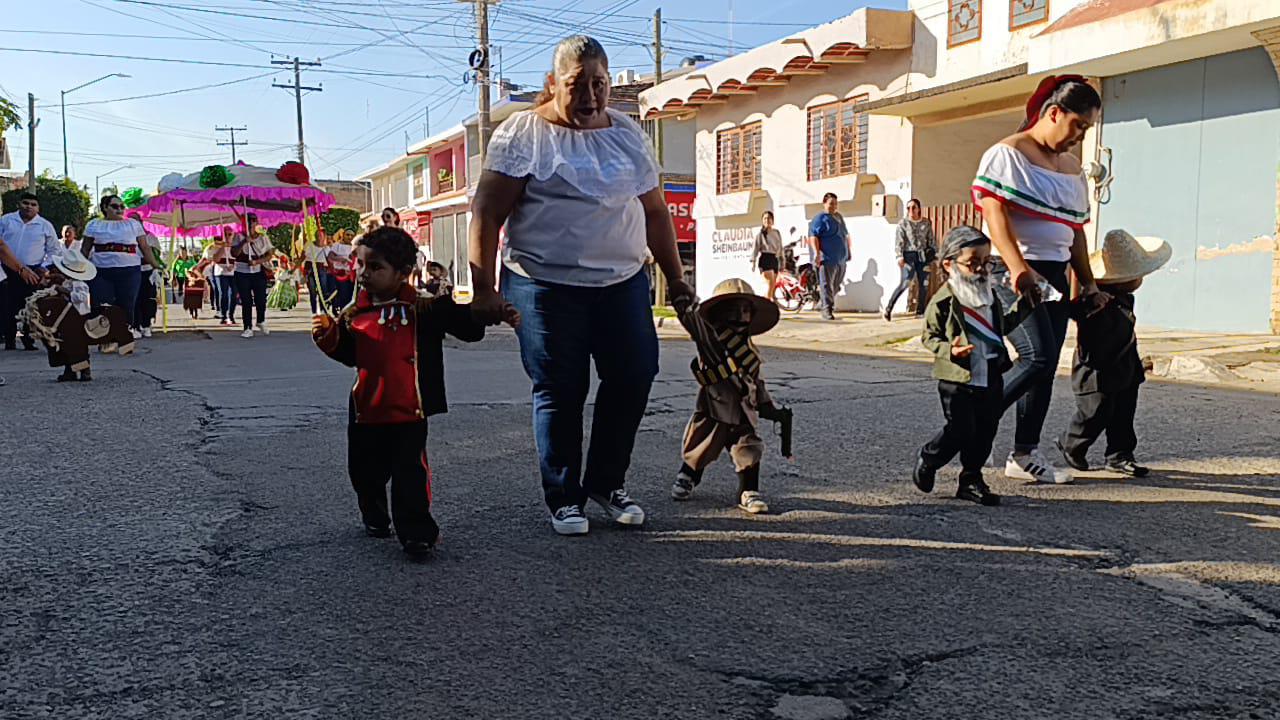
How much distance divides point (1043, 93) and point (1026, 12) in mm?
11116

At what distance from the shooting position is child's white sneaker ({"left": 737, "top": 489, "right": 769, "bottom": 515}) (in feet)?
14.3

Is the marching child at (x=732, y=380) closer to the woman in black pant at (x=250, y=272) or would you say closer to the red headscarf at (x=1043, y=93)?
the red headscarf at (x=1043, y=93)

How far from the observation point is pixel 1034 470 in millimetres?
4938

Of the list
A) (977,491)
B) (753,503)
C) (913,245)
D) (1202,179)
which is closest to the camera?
(753,503)

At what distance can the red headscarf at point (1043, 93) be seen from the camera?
4770 millimetres

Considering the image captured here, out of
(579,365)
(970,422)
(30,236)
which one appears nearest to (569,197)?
(579,365)

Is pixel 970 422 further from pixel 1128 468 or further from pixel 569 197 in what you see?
pixel 569 197

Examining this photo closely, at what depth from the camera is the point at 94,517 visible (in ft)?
14.2

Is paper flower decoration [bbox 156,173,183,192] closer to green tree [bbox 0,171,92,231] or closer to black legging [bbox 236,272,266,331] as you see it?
black legging [bbox 236,272,266,331]

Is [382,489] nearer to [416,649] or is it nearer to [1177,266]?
[416,649]

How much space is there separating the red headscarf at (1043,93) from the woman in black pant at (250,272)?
11.2 meters

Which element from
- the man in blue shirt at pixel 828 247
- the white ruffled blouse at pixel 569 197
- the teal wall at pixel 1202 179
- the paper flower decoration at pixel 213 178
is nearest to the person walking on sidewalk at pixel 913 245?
the man in blue shirt at pixel 828 247

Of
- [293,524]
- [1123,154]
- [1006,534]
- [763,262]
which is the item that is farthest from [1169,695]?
[763,262]

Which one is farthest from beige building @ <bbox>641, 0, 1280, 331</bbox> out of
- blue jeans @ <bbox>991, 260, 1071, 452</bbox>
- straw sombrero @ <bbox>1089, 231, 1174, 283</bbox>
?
blue jeans @ <bbox>991, 260, 1071, 452</bbox>
